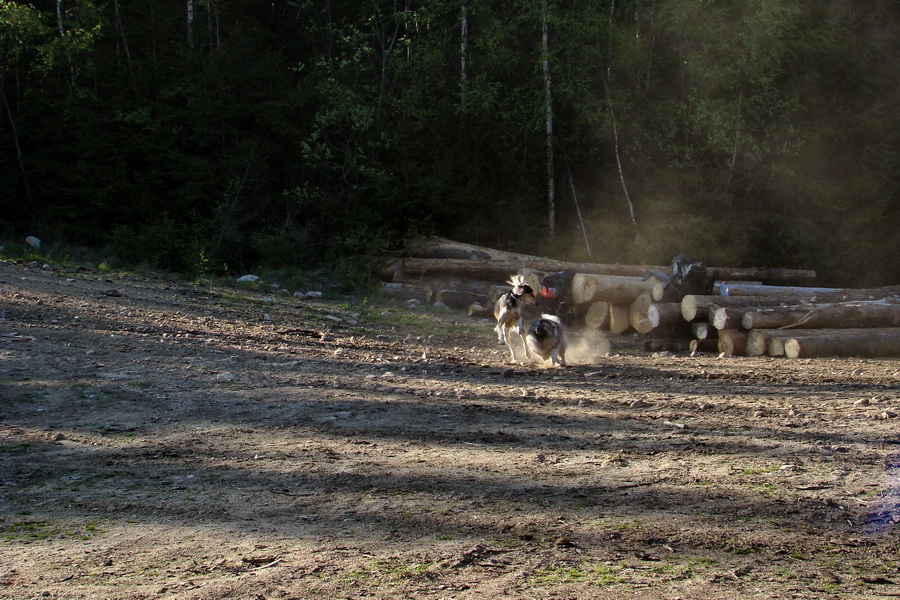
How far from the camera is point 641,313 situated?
16.5 meters

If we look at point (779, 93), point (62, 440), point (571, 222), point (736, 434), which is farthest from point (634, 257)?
point (62, 440)

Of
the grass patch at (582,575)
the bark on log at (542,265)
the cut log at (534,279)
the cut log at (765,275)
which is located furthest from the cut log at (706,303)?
the grass patch at (582,575)

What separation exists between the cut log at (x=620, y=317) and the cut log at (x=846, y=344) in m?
3.85

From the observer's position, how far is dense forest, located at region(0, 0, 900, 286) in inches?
934

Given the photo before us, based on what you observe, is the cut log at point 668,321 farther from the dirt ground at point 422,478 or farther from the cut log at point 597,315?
the dirt ground at point 422,478

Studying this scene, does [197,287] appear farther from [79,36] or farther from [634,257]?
[634,257]

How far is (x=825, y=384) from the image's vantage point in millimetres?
10523

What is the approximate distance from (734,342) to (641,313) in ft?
8.18

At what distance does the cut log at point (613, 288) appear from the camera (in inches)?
655

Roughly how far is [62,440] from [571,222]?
79.7 ft

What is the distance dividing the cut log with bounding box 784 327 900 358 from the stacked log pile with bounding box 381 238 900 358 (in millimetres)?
17

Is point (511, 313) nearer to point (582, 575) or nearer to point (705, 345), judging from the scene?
point (705, 345)

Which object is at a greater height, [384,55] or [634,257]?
[384,55]

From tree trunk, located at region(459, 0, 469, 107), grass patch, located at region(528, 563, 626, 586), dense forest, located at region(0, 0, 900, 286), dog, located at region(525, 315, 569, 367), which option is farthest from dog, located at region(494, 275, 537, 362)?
tree trunk, located at region(459, 0, 469, 107)
